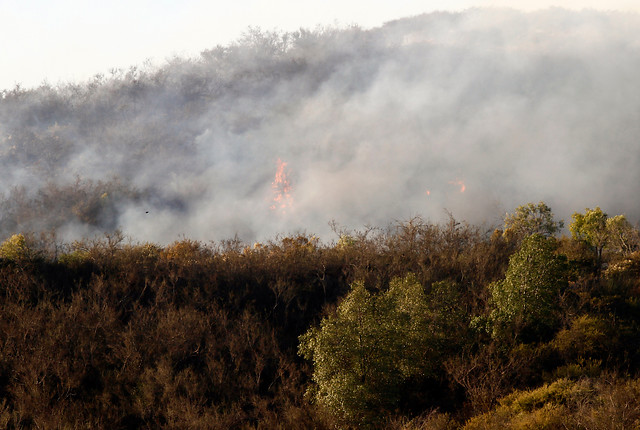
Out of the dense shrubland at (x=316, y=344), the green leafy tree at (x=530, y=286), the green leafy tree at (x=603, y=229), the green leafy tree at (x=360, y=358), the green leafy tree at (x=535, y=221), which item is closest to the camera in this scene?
the green leafy tree at (x=360, y=358)

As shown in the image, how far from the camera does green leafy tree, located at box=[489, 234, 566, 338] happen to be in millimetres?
32969

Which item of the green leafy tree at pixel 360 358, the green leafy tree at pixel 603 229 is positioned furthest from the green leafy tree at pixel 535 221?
the green leafy tree at pixel 360 358

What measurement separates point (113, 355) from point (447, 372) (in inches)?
1078

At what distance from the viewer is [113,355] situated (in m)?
40.1

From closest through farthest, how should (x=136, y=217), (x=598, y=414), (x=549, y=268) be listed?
(x=598, y=414)
(x=549, y=268)
(x=136, y=217)

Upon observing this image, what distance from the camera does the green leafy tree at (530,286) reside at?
3297 cm

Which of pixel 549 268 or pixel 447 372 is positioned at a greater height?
pixel 549 268

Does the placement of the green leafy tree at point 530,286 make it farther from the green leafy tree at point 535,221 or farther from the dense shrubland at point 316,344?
the green leafy tree at point 535,221

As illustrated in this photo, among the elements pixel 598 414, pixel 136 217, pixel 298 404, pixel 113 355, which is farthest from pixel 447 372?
pixel 136 217

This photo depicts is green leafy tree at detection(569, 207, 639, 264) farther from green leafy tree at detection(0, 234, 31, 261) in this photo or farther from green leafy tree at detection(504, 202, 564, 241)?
green leafy tree at detection(0, 234, 31, 261)

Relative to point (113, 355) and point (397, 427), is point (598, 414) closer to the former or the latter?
point (397, 427)

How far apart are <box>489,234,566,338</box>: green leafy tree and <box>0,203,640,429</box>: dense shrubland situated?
10 centimetres

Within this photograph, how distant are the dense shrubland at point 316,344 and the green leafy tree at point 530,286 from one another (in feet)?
0.34

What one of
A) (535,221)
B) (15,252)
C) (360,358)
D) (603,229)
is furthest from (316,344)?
(535,221)
